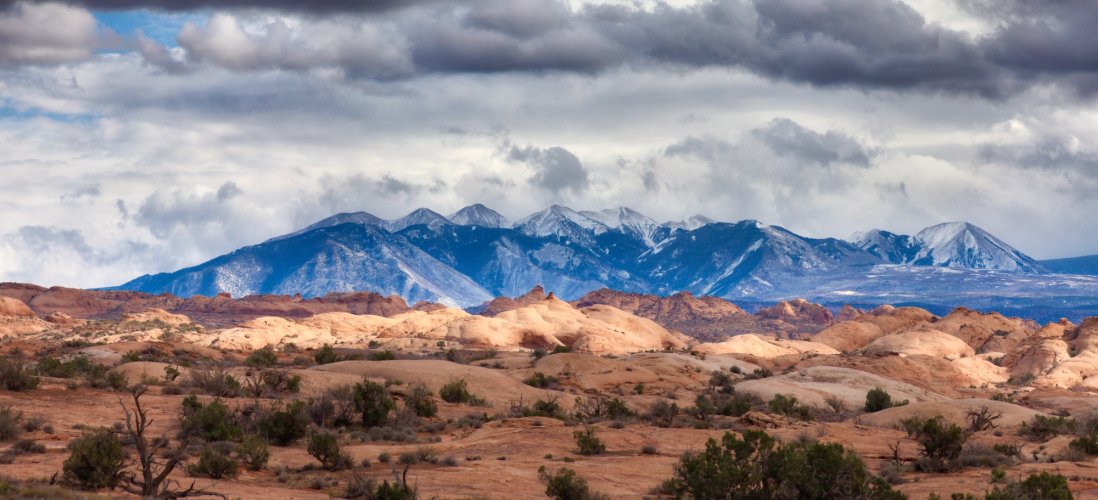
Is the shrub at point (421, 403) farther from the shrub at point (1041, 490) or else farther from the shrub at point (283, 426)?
the shrub at point (1041, 490)

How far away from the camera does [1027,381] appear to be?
9238 centimetres

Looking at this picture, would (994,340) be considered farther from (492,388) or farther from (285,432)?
(285,432)

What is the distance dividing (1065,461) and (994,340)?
102966 millimetres

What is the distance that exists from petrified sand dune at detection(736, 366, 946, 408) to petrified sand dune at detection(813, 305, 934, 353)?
6498 cm

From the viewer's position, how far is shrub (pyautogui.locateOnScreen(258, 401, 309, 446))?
33.2m

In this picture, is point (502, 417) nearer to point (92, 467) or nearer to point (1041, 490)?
point (92, 467)

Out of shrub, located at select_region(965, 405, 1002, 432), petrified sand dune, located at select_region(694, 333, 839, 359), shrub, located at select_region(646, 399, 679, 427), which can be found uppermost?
shrub, located at select_region(646, 399, 679, 427)

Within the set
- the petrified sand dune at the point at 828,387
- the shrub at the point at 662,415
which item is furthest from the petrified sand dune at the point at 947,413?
the shrub at the point at 662,415

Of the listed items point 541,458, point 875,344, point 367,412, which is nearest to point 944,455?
point 541,458

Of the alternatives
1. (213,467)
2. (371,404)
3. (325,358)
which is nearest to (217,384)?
(371,404)

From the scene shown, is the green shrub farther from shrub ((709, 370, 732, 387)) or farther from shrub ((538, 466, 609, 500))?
shrub ((709, 370, 732, 387))

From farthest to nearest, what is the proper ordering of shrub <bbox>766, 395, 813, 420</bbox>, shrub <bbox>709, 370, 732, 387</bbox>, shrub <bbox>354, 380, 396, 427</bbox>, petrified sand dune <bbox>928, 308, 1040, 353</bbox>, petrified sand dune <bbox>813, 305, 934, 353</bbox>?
1. petrified sand dune <bbox>813, 305, 934, 353</bbox>
2. petrified sand dune <bbox>928, 308, 1040, 353</bbox>
3. shrub <bbox>709, 370, 732, 387</bbox>
4. shrub <bbox>766, 395, 813, 420</bbox>
5. shrub <bbox>354, 380, 396, 427</bbox>

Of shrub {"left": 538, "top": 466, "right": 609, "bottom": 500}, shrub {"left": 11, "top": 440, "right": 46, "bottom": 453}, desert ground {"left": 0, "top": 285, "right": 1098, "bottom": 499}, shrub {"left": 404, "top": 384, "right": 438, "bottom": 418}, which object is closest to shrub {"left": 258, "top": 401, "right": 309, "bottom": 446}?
desert ground {"left": 0, "top": 285, "right": 1098, "bottom": 499}

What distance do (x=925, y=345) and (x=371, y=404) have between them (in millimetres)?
89931
